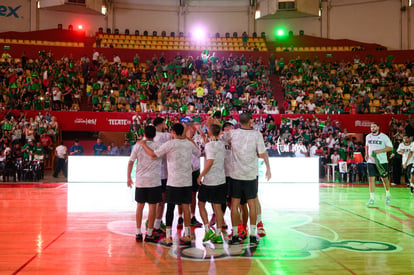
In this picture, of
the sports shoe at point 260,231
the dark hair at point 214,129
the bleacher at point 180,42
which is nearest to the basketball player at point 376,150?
the sports shoe at point 260,231

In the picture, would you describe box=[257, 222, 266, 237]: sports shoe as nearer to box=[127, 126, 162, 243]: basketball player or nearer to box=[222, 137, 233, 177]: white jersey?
box=[222, 137, 233, 177]: white jersey

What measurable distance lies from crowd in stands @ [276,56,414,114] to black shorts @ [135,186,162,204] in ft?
50.7

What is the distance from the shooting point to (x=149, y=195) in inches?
241

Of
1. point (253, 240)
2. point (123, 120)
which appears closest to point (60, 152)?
point (123, 120)

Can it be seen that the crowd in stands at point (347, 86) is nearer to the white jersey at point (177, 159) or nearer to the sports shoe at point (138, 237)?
the white jersey at point (177, 159)

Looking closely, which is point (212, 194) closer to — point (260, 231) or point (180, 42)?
point (260, 231)

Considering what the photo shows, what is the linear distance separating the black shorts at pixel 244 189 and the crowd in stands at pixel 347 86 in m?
15.0

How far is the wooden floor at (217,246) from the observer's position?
501cm

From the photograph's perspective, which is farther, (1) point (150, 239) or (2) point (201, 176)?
(1) point (150, 239)

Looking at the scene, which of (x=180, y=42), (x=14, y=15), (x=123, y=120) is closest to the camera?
(x=123, y=120)

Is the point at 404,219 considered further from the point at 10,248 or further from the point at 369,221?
the point at 10,248

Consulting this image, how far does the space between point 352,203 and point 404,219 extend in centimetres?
211

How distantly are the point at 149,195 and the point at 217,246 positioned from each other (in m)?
1.28

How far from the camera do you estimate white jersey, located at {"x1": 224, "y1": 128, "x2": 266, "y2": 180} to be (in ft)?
20.2
